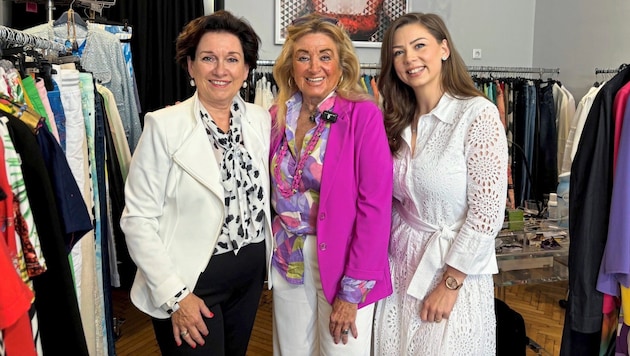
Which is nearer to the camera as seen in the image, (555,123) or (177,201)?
(177,201)

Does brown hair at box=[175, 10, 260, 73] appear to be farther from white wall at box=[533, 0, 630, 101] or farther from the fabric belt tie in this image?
white wall at box=[533, 0, 630, 101]

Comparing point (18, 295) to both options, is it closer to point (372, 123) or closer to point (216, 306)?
point (216, 306)

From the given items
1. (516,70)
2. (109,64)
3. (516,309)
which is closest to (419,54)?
(109,64)

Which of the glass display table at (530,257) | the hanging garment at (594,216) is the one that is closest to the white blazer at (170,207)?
the hanging garment at (594,216)

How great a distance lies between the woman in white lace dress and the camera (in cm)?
147

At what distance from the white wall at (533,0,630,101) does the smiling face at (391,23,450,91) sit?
9.66 ft

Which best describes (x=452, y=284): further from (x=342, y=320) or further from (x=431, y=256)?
(x=342, y=320)

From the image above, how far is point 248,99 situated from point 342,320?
2610 mm

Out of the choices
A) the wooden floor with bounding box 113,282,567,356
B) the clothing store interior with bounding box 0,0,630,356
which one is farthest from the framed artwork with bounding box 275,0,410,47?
the wooden floor with bounding box 113,282,567,356

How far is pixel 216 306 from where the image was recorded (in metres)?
1.50

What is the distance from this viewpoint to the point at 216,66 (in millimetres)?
1476

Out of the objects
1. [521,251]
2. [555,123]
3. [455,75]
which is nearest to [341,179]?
[455,75]

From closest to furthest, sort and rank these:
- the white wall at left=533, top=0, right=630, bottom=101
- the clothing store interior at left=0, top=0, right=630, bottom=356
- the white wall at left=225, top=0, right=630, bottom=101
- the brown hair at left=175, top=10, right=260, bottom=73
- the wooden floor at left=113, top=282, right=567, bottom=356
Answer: the clothing store interior at left=0, top=0, right=630, bottom=356, the brown hair at left=175, top=10, right=260, bottom=73, the wooden floor at left=113, top=282, right=567, bottom=356, the white wall at left=533, top=0, right=630, bottom=101, the white wall at left=225, top=0, right=630, bottom=101

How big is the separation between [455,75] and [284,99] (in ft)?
1.85
